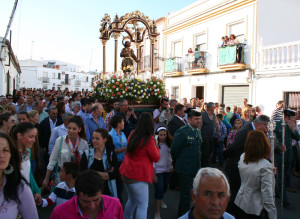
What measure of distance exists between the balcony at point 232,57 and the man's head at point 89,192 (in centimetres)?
1315

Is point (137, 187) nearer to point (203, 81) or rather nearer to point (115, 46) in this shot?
point (115, 46)

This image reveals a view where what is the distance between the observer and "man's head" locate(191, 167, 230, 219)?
1.65m

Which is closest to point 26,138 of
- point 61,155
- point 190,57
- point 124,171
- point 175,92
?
point 61,155

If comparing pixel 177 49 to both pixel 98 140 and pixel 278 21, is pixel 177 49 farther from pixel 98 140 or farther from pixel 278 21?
pixel 98 140

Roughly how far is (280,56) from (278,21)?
2612 mm

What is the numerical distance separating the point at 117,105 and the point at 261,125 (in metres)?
3.56

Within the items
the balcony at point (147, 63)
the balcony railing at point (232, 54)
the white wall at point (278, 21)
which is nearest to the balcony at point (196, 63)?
the balcony railing at point (232, 54)

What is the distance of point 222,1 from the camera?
15.3 m

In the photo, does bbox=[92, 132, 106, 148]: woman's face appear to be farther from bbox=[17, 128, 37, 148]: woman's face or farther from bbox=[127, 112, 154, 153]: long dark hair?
bbox=[17, 128, 37, 148]: woman's face

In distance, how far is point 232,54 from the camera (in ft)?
46.4

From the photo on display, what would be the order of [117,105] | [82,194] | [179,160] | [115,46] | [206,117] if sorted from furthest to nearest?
[115,46] → [117,105] → [206,117] → [179,160] → [82,194]

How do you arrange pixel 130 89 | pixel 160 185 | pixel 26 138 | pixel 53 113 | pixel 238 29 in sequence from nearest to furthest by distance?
pixel 26 138
pixel 160 185
pixel 53 113
pixel 130 89
pixel 238 29

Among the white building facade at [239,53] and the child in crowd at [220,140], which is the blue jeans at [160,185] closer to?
the child in crowd at [220,140]

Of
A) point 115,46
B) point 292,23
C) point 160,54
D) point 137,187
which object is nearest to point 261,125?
point 137,187
